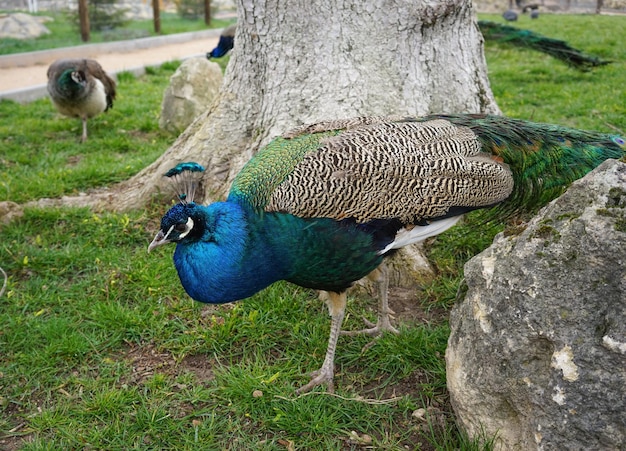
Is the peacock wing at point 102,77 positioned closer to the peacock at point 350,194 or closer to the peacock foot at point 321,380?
the peacock at point 350,194

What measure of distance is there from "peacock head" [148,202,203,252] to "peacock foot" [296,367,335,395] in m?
0.75

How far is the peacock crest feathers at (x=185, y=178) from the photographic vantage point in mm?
2365

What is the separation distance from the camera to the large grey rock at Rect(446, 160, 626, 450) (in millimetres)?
1699

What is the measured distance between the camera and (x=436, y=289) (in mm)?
3070

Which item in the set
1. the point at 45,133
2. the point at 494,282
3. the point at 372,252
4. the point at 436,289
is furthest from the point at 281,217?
the point at 45,133

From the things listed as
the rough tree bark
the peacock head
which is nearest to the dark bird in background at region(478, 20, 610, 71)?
the rough tree bark

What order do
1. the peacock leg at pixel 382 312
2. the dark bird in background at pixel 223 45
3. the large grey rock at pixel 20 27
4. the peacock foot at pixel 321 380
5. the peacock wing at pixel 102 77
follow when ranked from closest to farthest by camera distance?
the peacock foot at pixel 321 380, the peacock leg at pixel 382 312, the peacock wing at pixel 102 77, the dark bird in background at pixel 223 45, the large grey rock at pixel 20 27

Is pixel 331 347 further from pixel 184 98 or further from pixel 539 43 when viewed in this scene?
pixel 539 43

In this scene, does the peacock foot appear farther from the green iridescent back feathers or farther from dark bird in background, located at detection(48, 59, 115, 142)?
dark bird in background, located at detection(48, 59, 115, 142)

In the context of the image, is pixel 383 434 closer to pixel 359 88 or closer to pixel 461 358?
pixel 461 358

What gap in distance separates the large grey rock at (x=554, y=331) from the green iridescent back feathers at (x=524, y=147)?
0.64 meters

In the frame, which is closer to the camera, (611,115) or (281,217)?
(281,217)

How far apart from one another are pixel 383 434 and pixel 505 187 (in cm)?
108

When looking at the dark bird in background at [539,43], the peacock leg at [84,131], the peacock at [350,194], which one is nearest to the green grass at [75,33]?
the peacock leg at [84,131]
